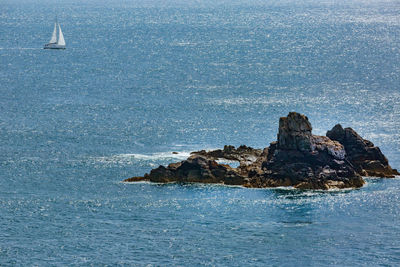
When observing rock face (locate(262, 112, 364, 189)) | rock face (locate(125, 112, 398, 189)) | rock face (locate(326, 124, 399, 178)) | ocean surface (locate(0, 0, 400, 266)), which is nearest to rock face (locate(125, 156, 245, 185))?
rock face (locate(125, 112, 398, 189))

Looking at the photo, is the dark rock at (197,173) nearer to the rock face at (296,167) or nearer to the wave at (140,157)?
the rock face at (296,167)

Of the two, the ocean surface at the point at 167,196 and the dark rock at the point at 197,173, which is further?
the dark rock at the point at 197,173

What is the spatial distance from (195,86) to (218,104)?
2272cm

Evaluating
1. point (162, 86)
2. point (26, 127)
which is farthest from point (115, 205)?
point (162, 86)

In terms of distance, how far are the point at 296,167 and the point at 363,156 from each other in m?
12.3

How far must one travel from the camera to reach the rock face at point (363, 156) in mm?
119750

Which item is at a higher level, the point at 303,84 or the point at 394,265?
the point at 303,84

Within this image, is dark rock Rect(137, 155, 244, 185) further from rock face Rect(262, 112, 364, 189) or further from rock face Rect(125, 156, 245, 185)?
rock face Rect(262, 112, 364, 189)

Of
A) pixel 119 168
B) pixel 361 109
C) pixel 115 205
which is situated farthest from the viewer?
pixel 361 109

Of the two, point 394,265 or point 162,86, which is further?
point 162,86

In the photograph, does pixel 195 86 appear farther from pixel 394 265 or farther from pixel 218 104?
pixel 394 265

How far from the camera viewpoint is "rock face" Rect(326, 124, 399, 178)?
11975cm

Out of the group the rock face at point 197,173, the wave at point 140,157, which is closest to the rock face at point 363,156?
the rock face at point 197,173

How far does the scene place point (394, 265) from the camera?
87.8m
